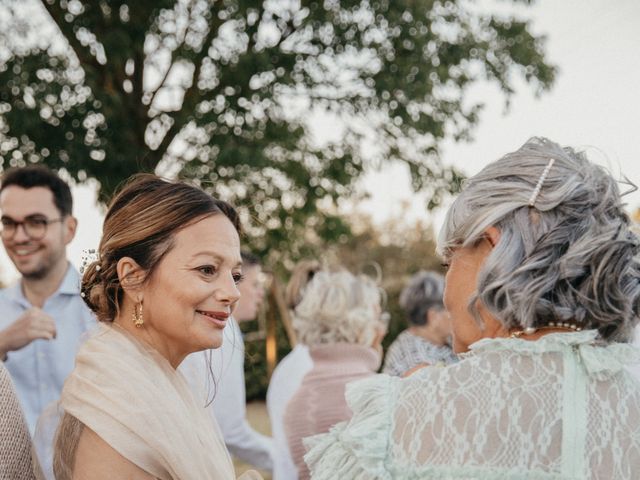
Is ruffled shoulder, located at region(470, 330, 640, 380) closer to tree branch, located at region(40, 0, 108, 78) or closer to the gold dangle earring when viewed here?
the gold dangle earring

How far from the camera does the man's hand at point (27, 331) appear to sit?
3246 mm

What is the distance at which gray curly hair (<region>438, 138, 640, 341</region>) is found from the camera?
5.53 ft

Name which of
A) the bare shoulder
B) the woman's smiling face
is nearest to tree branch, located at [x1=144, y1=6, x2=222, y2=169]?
the woman's smiling face

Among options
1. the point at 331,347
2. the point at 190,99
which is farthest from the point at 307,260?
the point at 190,99

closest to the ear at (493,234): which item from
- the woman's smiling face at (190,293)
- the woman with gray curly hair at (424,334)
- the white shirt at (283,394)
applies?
the woman's smiling face at (190,293)

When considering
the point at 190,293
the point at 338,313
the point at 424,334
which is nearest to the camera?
the point at 190,293

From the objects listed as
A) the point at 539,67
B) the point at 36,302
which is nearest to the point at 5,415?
the point at 36,302

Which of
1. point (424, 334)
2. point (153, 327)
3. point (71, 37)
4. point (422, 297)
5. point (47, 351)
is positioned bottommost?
point (424, 334)

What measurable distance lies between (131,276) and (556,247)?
1.32 meters

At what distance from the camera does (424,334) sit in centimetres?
586

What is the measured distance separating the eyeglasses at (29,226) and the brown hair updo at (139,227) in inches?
61.5

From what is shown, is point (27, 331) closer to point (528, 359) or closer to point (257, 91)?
point (528, 359)

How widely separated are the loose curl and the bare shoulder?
246 centimetres

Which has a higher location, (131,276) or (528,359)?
(131,276)
